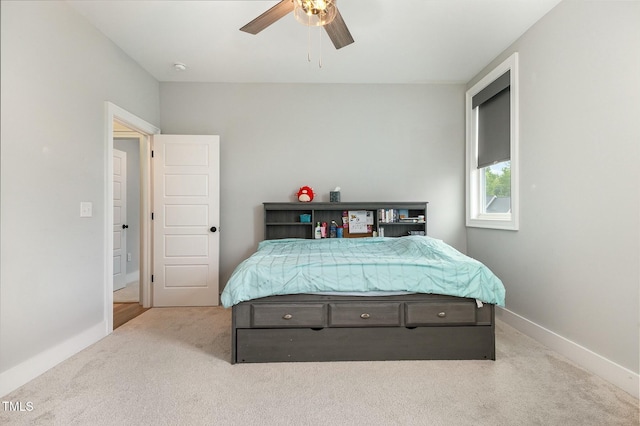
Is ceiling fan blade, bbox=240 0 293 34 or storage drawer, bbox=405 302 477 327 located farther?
storage drawer, bbox=405 302 477 327

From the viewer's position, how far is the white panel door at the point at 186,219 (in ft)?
11.7

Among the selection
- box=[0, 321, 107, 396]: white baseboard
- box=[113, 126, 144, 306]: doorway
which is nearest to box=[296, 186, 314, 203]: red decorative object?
box=[0, 321, 107, 396]: white baseboard

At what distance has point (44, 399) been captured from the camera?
1.77 m

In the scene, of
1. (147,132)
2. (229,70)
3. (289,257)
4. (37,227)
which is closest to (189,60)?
(229,70)

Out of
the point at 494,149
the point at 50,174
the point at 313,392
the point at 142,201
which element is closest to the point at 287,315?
the point at 313,392

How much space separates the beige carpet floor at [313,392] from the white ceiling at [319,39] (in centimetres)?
271

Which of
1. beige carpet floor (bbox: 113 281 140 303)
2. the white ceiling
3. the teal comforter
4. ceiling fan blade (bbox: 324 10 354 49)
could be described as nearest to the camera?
ceiling fan blade (bbox: 324 10 354 49)

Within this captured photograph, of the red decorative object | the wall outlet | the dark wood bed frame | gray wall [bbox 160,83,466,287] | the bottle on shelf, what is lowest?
the dark wood bed frame

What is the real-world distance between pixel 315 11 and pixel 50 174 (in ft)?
6.97

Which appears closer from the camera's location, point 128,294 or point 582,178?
point 582,178

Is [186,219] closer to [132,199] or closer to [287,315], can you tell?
[132,199]

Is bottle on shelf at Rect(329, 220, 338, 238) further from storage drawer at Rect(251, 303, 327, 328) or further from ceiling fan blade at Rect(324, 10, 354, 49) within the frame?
ceiling fan blade at Rect(324, 10, 354, 49)

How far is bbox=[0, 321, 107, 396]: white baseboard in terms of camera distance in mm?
1837

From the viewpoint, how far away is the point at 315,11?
1836 millimetres
